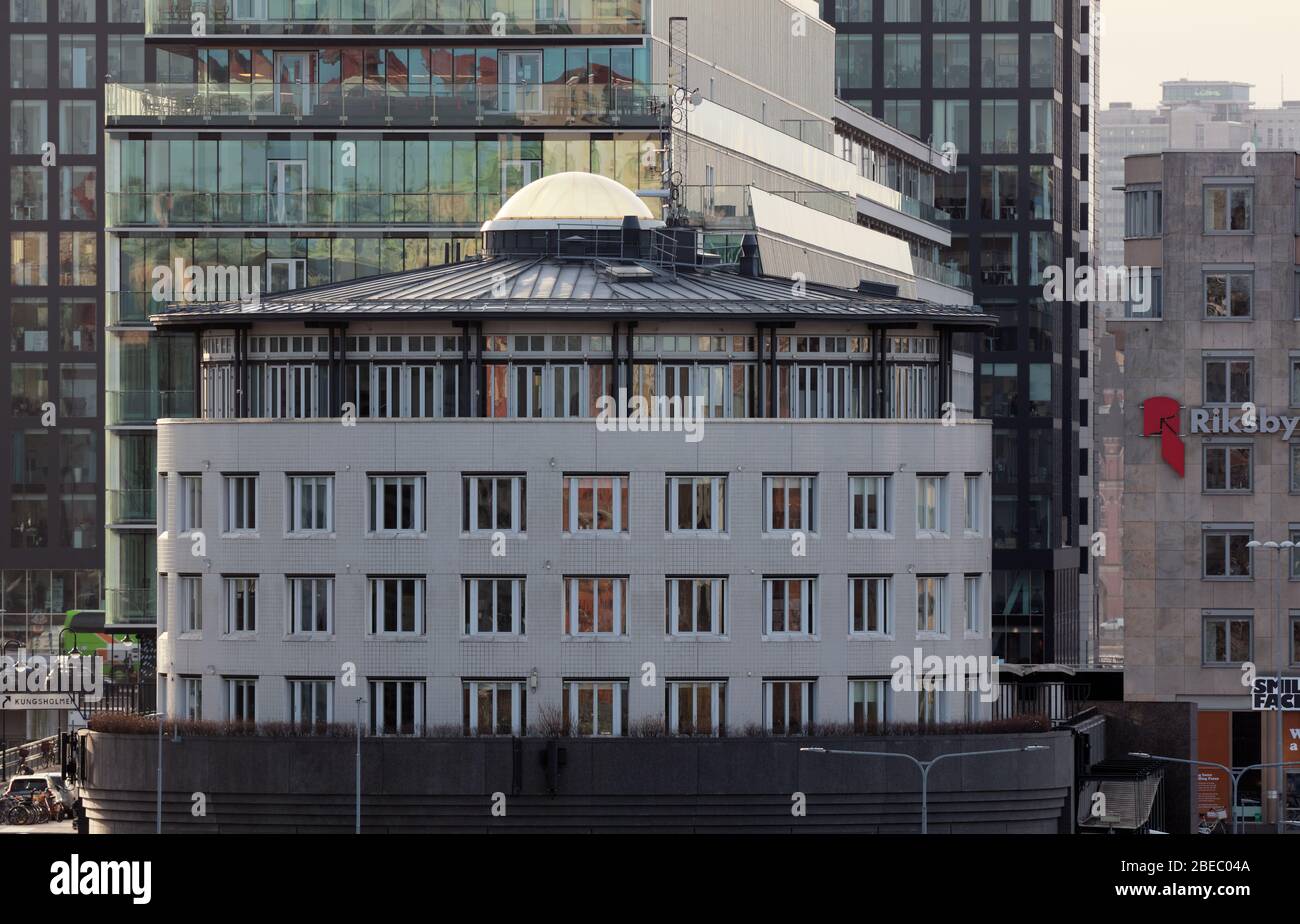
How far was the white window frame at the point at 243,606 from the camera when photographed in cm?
8138

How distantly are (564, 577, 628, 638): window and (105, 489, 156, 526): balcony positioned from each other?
37424mm

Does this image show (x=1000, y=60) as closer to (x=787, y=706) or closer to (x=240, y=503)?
(x=787, y=706)

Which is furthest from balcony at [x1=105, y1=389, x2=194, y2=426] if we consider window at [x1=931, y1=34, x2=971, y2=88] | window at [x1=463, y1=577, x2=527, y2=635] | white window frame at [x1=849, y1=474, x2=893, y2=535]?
window at [x1=931, y1=34, x2=971, y2=88]

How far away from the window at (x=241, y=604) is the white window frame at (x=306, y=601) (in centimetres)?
127

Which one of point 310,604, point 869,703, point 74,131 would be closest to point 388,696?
point 310,604

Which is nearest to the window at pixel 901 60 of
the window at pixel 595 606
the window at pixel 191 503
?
the window at pixel 191 503

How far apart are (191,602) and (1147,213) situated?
48.3 metres

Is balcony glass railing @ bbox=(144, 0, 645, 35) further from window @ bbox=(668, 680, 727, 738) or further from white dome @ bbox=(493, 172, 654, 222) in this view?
window @ bbox=(668, 680, 727, 738)

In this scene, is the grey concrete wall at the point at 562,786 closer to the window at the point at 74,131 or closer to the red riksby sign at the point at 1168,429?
the red riksby sign at the point at 1168,429

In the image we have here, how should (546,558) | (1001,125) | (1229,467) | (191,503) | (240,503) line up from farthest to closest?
1. (1001,125)
2. (1229,467)
3. (191,503)
4. (240,503)
5. (546,558)

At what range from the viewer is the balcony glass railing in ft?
363

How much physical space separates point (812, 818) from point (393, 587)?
15378 mm

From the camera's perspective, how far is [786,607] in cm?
8094
